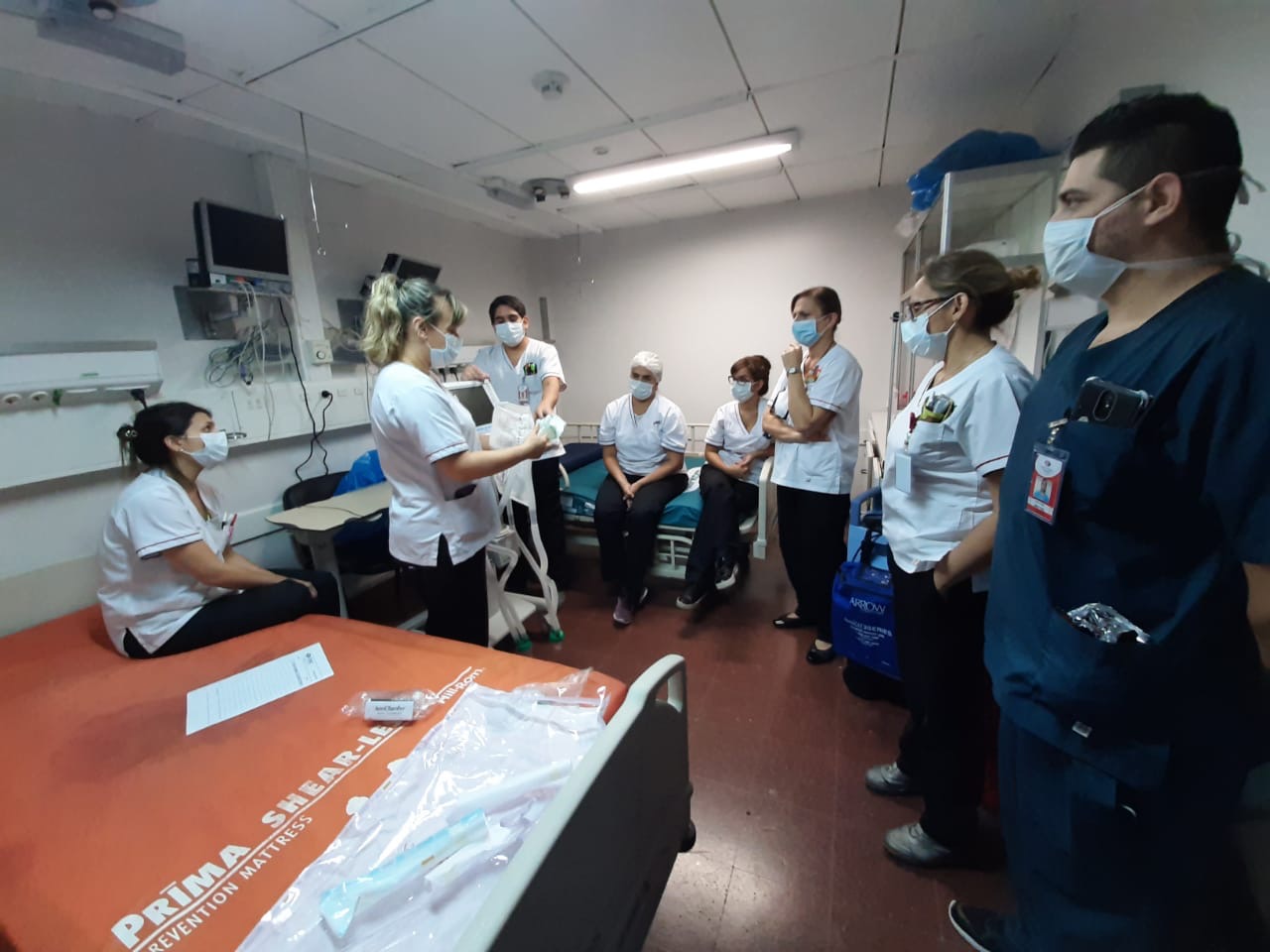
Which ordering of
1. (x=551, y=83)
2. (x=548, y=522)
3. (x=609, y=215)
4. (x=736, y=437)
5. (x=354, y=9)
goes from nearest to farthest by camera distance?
(x=354, y=9)
(x=551, y=83)
(x=736, y=437)
(x=548, y=522)
(x=609, y=215)

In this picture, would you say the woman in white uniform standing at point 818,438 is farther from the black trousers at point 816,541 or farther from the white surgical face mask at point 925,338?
the white surgical face mask at point 925,338

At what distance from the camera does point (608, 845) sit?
85 centimetres

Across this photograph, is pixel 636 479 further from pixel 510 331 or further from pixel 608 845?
pixel 608 845

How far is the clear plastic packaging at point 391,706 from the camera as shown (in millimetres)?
1190

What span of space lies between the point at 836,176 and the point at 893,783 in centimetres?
351

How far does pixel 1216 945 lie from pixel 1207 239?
144cm

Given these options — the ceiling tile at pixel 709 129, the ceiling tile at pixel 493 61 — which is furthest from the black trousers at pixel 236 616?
the ceiling tile at pixel 709 129

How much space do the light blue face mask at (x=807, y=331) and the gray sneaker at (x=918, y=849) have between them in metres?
1.73

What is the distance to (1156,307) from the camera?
0.73 metres

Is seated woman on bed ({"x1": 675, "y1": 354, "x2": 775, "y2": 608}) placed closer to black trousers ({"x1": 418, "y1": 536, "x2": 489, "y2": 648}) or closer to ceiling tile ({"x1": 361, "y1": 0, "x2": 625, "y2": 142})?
black trousers ({"x1": 418, "y1": 536, "x2": 489, "y2": 648})

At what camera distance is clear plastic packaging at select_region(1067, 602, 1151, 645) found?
0.70m

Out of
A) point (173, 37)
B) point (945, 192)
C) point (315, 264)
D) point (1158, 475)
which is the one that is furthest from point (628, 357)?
point (1158, 475)

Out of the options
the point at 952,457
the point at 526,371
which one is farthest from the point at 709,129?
the point at 952,457

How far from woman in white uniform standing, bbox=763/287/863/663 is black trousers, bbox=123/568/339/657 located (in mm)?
2007
